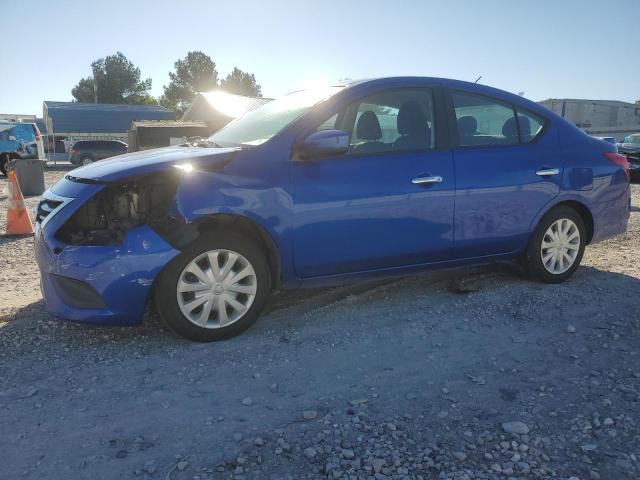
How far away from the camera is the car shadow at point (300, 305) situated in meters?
3.57

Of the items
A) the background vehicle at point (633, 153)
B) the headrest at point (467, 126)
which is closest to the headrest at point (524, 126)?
the headrest at point (467, 126)

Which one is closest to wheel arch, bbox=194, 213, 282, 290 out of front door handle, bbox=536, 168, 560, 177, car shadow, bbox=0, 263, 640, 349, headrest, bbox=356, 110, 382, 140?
car shadow, bbox=0, 263, 640, 349

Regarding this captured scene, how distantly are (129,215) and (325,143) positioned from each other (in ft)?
4.56

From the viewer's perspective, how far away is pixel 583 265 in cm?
530

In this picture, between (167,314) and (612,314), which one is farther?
(612,314)

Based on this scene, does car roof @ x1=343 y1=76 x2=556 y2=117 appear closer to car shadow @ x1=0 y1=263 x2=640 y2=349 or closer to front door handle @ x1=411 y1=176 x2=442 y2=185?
front door handle @ x1=411 y1=176 x2=442 y2=185

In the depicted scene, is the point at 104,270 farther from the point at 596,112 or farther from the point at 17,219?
the point at 596,112

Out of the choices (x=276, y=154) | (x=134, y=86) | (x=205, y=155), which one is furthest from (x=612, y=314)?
(x=134, y=86)

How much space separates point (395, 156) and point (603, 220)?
2.28m

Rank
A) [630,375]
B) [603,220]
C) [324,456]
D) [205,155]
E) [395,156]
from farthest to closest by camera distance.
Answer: [603,220]
[395,156]
[205,155]
[630,375]
[324,456]

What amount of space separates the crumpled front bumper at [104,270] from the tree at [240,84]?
85906mm

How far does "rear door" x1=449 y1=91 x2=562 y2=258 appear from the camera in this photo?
4.09 metres

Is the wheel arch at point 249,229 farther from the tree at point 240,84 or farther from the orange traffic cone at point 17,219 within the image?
the tree at point 240,84

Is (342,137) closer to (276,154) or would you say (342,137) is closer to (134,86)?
(276,154)
